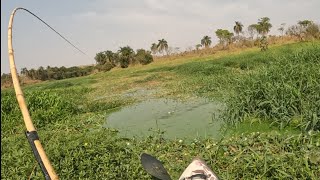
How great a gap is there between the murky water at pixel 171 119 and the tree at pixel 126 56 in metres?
35.3

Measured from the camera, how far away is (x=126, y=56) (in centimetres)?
4528

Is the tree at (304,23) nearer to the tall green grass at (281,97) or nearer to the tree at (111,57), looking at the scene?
the tree at (111,57)

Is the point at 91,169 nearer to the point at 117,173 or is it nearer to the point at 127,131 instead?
the point at 117,173

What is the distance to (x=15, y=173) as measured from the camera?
4520 mm

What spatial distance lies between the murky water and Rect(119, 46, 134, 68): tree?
1390 inches

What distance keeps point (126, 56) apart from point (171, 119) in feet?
127

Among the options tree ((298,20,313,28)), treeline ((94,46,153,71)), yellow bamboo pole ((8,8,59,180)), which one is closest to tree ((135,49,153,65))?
treeline ((94,46,153,71))

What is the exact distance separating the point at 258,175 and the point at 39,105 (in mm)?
7241

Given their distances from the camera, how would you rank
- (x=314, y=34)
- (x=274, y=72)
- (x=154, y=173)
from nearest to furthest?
1. (x=154, y=173)
2. (x=274, y=72)
3. (x=314, y=34)

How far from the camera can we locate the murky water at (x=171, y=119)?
20.2 feet

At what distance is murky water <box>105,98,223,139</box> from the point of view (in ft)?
20.2

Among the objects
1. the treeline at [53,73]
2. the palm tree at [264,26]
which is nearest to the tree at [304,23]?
the palm tree at [264,26]

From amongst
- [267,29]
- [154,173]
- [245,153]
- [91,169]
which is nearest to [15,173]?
[91,169]

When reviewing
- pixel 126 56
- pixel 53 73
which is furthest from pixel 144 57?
pixel 53 73
